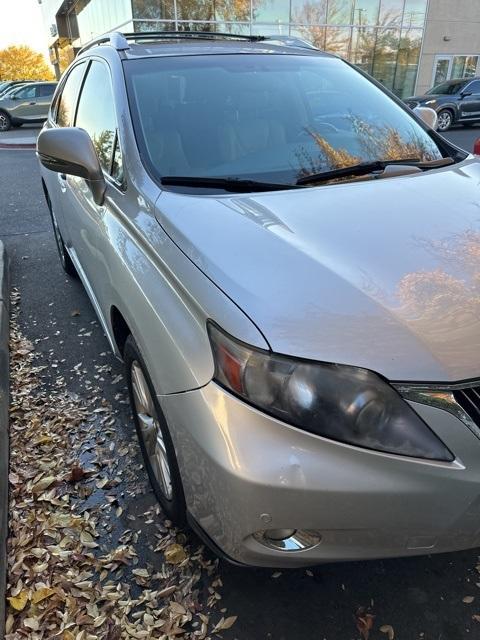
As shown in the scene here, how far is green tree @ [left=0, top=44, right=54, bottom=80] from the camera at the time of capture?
42.7 metres

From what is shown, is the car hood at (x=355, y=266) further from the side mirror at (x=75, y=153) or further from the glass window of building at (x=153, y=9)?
the glass window of building at (x=153, y=9)

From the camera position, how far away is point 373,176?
7.54 ft

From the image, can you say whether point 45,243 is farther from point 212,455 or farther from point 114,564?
point 212,455

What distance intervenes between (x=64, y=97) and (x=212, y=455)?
3.57 meters

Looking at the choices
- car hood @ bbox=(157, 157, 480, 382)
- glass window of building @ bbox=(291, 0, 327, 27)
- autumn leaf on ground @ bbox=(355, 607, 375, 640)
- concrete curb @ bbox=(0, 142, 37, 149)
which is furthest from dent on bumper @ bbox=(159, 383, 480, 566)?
glass window of building @ bbox=(291, 0, 327, 27)

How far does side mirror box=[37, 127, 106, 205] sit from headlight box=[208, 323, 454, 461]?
1432 millimetres

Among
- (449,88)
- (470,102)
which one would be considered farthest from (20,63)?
(470,102)

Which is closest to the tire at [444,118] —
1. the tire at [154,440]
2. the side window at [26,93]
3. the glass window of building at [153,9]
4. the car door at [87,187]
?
the glass window of building at [153,9]

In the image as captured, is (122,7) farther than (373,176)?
Yes

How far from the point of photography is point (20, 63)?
43.0 metres

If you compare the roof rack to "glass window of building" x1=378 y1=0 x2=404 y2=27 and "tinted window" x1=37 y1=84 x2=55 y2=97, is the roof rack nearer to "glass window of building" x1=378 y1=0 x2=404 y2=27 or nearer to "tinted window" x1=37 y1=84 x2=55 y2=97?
"tinted window" x1=37 y1=84 x2=55 y2=97

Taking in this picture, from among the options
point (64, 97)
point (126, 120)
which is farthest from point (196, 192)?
point (64, 97)

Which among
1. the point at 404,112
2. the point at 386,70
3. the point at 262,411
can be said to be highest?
the point at 404,112

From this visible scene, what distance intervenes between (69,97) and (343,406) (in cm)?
340
